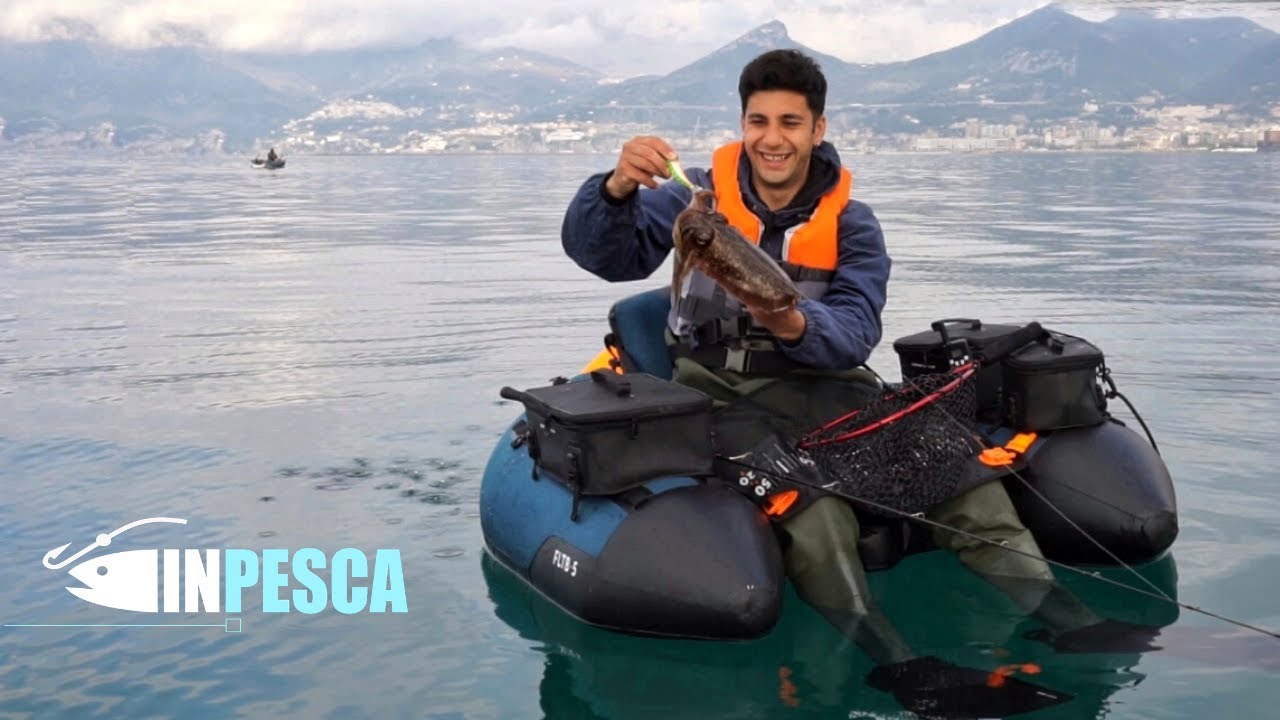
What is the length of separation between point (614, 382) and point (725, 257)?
3.15 feet

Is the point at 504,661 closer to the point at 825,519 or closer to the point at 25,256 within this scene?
the point at 825,519

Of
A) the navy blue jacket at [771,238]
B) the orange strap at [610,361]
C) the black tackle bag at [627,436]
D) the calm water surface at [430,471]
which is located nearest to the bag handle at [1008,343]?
the navy blue jacket at [771,238]

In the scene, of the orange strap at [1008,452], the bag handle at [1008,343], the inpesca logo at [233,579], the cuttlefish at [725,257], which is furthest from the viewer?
the bag handle at [1008,343]

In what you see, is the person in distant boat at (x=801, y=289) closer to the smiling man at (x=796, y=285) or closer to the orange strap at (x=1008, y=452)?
the smiling man at (x=796, y=285)

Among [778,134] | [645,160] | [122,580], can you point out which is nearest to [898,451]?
[778,134]

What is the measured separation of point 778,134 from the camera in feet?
18.1

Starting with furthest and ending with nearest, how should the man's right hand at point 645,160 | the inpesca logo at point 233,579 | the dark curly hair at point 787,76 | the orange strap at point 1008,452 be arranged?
1. the inpesca logo at point 233,579
2. the orange strap at point 1008,452
3. the dark curly hair at point 787,76
4. the man's right hand at point 645,160

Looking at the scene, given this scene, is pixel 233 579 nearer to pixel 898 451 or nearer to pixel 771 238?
pixel 771 238

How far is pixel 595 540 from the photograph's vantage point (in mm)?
5168

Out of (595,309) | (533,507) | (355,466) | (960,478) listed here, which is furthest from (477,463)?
(595,309)

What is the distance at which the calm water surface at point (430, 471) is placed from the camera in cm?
491

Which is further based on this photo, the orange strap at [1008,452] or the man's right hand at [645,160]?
the orange strap at [1008,452]

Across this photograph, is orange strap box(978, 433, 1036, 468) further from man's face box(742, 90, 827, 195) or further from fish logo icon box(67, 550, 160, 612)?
fish logo icon box(67, 550, 160, 612)

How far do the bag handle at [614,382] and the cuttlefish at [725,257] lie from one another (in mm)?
669
